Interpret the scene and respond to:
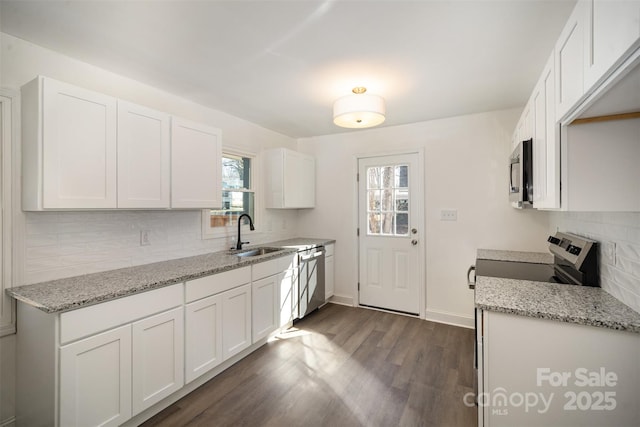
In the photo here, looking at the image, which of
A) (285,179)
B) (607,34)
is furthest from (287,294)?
(607,34)

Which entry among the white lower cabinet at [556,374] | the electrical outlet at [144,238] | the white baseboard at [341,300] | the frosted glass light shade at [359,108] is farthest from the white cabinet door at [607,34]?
the white baseboard at [341,300]

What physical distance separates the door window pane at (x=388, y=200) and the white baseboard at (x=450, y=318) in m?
0.99

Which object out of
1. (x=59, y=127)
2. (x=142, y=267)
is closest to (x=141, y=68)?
(x=59, y=127)

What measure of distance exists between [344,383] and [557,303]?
1.54 m

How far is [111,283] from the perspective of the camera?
180 centimetres

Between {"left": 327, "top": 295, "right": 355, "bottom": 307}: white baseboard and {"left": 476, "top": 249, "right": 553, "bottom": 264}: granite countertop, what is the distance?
177 centimetres

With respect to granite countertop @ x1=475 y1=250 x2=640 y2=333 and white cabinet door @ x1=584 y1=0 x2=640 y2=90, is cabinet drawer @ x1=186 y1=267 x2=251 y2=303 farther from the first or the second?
white cabinet door @ x1=584 y1=0 x2=640 y2=90

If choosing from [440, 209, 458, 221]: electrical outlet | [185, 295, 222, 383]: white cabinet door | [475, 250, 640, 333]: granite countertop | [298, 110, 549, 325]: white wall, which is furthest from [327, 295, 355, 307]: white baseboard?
[475, 250, 640, 333]: granite countertop

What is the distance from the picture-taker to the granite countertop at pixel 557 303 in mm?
1237

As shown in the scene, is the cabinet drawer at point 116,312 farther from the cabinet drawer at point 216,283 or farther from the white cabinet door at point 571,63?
the white cabinet door at point 571,63

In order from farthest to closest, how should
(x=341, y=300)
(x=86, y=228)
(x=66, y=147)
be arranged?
(x=341, y=300) → (x=86, y=228) → (x=66, y=147)

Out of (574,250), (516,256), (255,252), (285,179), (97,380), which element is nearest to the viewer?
(97,380)

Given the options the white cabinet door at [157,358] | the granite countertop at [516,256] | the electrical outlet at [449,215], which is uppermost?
the electrical outlet at [449,215]

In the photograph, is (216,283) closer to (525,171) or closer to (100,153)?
(100,153)
